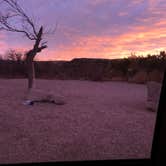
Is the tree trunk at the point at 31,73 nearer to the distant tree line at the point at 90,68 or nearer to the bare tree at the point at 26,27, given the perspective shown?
the bare tree at the point at 26,27

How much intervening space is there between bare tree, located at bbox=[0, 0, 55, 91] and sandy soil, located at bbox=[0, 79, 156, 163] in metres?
1.11

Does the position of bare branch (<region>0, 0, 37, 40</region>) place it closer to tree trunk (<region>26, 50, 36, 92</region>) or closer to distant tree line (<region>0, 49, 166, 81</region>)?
tree trunk (<region>26, 50, 36, 92</region>)

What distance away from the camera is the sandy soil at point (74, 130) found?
162 inches

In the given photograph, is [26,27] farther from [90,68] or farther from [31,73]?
[90,68]

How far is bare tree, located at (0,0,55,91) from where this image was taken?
912 cm

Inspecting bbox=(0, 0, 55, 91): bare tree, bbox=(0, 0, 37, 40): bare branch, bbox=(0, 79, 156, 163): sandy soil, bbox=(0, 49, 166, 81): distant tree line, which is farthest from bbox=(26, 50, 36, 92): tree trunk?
bbox=(0, 49, 166, 81): distant tree line

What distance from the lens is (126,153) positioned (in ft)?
13.7

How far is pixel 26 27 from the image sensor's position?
30.8 feet

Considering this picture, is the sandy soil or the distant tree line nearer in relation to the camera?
the sandy soil

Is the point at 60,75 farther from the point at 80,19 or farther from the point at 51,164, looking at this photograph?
the point at 51,164

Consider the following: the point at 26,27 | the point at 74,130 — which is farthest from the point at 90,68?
the point at 74,130

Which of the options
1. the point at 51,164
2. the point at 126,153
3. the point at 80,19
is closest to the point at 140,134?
the point at 126,153

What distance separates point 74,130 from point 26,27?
4.94m

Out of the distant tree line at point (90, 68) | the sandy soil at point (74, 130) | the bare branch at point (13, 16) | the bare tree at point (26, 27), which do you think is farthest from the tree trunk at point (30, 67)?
the distant tree line at point (90, 68)
